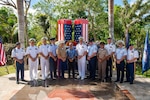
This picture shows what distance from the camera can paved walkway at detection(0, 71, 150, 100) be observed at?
8383 millimetres

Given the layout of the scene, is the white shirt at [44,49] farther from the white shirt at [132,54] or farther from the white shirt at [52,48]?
the white shirt at [132,54]

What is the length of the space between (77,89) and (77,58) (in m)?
2.22

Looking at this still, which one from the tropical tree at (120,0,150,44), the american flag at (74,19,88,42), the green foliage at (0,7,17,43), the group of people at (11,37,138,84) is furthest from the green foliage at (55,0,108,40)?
the group of people at (11,37,138,84)

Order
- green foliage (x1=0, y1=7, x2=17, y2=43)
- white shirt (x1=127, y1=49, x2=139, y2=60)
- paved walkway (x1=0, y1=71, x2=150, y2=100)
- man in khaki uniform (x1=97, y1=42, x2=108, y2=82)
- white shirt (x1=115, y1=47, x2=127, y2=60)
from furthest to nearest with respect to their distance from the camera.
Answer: green foliage (x1=0, y1=7, x2=17, y2=43) < man in khaki uniform (x1=97, y1=42, x2=108, y2=82) < white shirt (x1=115, y1=47, x2=127, y2=60) < white shirt (x1=127, y1=49, x2=139, y2=60) < paved walkway (x1=0, y1=71, x2=150, y2=100)

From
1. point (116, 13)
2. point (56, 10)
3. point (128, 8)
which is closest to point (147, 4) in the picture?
point (128, 8)

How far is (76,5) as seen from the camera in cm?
2236

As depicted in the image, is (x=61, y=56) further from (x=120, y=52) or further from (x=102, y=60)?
(x=120, y=52)

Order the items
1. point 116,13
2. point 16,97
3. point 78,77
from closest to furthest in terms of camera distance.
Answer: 1. point 16,97
2. point 78,77
3. point 116,13

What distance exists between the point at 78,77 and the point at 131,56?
250 centimetres

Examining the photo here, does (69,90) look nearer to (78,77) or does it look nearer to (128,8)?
(78,77)

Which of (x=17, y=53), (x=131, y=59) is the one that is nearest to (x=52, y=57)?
(x=17, y=53)

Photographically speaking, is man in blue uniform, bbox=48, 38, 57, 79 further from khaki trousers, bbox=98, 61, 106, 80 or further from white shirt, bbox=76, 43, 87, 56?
khaki trousers, bbox=98, 61, 106, 80

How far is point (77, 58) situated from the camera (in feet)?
37.5

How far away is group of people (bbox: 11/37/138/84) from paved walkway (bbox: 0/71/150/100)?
0.57 m
